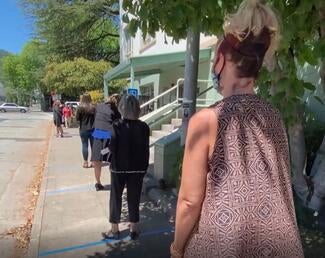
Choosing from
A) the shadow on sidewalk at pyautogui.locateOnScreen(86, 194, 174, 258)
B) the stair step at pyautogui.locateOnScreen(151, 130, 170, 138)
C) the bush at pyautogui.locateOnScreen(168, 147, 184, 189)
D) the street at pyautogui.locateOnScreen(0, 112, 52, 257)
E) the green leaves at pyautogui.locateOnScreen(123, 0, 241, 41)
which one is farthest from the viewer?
the stair step at pyautogui.locateOnScreen(151, 130, 170, 138)

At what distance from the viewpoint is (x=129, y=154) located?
5520mm

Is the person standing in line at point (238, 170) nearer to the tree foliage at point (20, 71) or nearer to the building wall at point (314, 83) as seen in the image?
the building wall at point (314, 83)

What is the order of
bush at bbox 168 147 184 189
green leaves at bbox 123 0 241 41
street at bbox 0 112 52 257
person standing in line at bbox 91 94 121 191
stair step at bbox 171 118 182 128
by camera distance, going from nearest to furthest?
green leaves at bbox 123 0 241 41
street at bbox 0 112 52 257
bush at bbox 168 147 184 189
person standing in line at bbox 91 94 121 191
stair step at bbox 171 118 182 128

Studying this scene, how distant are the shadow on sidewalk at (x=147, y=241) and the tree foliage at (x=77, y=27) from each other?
99.8 ft

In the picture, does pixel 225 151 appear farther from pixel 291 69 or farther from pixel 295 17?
pixel 291 69

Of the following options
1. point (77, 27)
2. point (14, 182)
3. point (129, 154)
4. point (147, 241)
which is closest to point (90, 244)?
point (147, 241)

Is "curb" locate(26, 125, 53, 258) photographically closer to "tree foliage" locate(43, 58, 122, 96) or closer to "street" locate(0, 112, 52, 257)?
"street" locate(0, 112, 52, 257)

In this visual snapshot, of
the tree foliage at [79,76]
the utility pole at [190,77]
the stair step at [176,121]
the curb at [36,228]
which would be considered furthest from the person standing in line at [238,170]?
the tree foliage at [79,76]

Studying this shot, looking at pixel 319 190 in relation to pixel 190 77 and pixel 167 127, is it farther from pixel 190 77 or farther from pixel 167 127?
pixel 167 127

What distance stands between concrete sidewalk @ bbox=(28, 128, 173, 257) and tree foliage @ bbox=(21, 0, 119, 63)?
28.4m

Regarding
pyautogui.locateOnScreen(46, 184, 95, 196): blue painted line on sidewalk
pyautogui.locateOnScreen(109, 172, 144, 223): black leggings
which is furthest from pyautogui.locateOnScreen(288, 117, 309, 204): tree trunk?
pyautogui.locateOnScreen(46, 184, 95, 196): blue painted line on sidewalk

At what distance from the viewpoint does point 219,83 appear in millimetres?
2055

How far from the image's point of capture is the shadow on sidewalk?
17.3 ft

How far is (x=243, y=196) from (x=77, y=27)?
3804 centimetres
